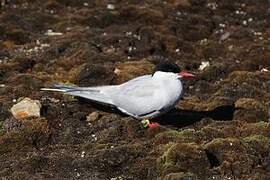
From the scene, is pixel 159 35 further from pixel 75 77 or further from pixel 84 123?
pixel 84 123

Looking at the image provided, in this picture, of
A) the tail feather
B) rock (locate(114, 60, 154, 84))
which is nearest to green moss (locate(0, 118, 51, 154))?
the tail feather

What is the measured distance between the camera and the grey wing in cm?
969

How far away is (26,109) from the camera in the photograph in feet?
34.7

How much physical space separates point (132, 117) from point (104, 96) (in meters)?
0.61

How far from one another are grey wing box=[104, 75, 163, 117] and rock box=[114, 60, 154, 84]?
2757 millimetres

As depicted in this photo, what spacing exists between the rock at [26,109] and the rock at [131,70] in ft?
9.10

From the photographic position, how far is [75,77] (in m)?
13.1

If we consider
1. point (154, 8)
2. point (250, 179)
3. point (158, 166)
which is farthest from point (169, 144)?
point (154, 8)

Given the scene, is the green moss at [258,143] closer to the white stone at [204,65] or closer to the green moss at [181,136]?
the green moss at [181,136]

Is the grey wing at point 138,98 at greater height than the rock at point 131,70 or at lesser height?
greater

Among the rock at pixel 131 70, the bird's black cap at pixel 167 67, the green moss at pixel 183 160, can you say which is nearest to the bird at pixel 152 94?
the bird's black cap at pixel 167 67

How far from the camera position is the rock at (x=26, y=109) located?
10.5 m

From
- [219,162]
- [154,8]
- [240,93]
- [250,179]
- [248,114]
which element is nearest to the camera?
[250,179]

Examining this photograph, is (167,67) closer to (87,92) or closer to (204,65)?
(87,92)
